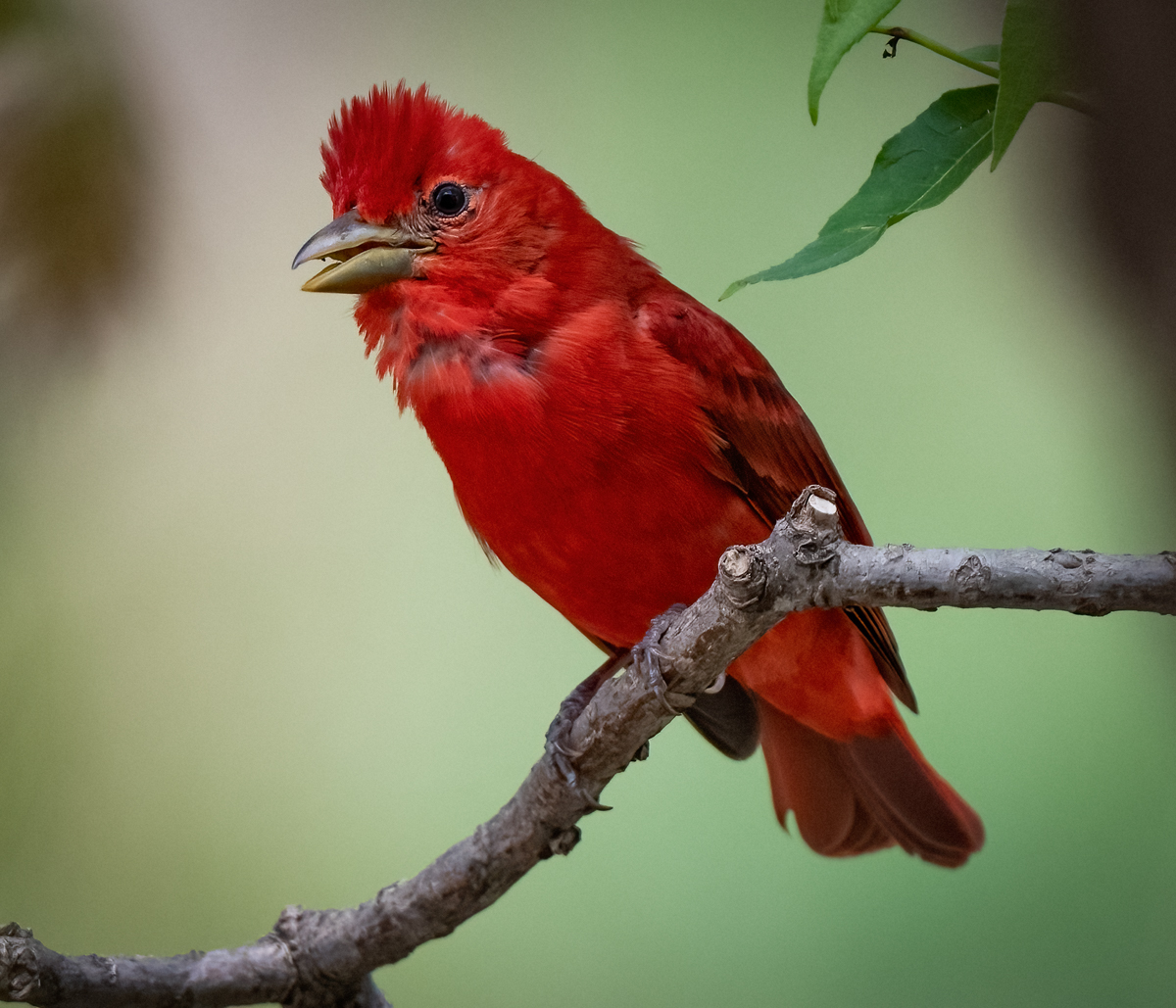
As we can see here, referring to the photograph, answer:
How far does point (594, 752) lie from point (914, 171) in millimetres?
671

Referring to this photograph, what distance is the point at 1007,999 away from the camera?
1657 millimetres

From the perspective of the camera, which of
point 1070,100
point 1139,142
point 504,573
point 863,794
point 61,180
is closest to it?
point 1139,142

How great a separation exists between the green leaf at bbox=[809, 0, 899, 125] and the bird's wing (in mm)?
402

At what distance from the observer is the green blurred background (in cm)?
169

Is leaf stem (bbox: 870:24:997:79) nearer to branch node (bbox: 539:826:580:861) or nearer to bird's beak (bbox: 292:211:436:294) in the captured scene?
bird's beak (bbox: 292:211:436:294)

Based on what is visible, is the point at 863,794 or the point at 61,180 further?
the point at 61,180

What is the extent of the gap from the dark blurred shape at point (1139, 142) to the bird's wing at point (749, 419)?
60cm

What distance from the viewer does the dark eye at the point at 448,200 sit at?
115 centimetres

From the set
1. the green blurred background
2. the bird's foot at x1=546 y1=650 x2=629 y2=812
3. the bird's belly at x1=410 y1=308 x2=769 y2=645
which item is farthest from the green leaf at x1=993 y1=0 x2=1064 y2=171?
the green blurred background

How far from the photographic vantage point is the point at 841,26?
82 cm

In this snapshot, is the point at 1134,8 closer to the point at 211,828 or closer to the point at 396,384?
the point at 396,384

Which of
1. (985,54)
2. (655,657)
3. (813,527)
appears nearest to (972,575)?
(813,527)

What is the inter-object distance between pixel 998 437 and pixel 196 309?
4.34 ft

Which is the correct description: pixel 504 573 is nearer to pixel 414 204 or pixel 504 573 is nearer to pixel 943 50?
pixel 414 204
